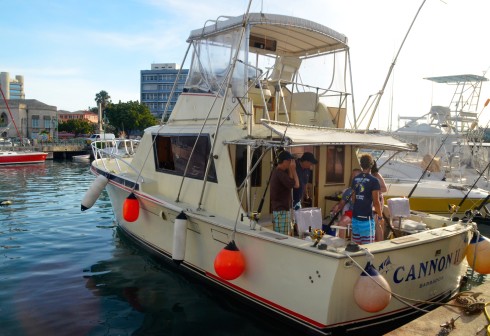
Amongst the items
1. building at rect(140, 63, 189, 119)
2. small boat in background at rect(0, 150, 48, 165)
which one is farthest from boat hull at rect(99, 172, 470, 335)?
building at rect(140, 63, 189, 119)

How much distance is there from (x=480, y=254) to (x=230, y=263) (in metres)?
3.53

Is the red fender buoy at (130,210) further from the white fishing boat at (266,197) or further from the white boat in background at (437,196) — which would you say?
the white boat in background at (437,196)

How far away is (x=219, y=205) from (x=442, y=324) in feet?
10.9

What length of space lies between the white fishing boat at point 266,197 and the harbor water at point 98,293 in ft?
1.08

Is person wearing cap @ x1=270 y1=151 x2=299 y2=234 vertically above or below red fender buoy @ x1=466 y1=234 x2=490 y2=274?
above

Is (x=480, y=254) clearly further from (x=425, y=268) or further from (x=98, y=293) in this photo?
(x=98, y=293)

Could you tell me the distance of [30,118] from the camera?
65.9 meters

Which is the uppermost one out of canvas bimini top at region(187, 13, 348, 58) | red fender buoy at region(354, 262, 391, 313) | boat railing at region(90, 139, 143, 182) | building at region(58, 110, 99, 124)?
building at region(58, 110, 99, 124)

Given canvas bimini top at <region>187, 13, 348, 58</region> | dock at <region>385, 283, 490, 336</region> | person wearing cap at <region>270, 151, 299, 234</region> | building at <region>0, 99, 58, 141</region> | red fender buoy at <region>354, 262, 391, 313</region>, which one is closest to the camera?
red fender buoy at <region>354, 262, 391, 313</region>

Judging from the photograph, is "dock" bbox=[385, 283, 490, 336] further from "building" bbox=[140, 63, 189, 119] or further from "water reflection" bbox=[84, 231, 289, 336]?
"building" bbox=[140, 63, 189, 119]

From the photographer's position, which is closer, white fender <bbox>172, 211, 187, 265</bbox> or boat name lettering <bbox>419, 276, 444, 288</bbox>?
boat name lettering <bbox>419, 276, 444, 288</bbox>

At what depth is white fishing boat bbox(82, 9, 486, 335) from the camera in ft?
15.2

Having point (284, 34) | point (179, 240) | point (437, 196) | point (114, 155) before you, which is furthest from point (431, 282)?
point (437, 196)

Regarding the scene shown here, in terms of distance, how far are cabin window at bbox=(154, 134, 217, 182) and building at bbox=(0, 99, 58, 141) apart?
62464 mm
